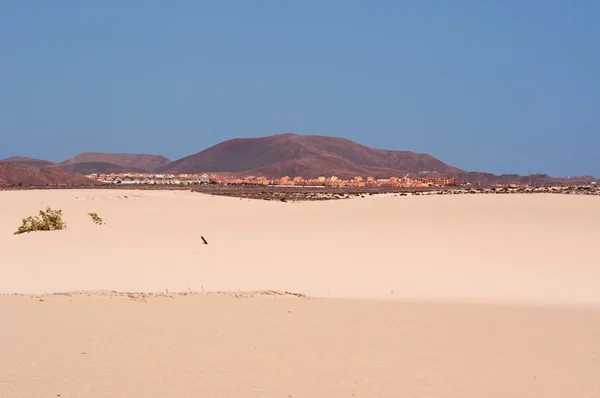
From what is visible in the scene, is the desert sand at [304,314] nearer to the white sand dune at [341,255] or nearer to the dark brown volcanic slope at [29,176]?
the white sand dune at [341,255]

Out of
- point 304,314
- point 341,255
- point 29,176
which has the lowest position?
point 341,255

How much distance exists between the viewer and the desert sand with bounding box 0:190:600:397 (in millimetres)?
6676

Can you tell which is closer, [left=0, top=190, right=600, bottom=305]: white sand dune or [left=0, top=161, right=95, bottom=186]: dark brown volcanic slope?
[left=0, top=190, right=600, bottom=305]: white sand dune

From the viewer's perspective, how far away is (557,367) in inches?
289

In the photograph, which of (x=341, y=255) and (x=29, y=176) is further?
(x=29, y=176)

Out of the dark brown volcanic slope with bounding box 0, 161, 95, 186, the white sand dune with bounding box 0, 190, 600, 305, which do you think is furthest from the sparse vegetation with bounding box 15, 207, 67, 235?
the dark brown volcanic slope with bounding box 0, 161, 95, 186

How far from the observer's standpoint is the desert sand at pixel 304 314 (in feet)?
21.9

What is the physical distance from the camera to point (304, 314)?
10234mm

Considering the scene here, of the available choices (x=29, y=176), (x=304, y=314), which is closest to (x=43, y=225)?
(x=304, y=314)

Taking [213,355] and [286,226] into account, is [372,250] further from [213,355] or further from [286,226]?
[213,355]

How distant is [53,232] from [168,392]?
1972 centimetres

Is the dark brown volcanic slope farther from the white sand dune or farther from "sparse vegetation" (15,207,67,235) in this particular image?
"sparse vegetation" (15,207,67,235)

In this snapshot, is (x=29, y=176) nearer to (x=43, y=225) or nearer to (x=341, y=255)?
(x=43, y=225)

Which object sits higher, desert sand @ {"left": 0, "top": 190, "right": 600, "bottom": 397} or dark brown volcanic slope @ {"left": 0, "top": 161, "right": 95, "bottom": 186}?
dark brown volcanic slope @ {"left": 0, "top": 161, "right": 95, "bottom": 186}
